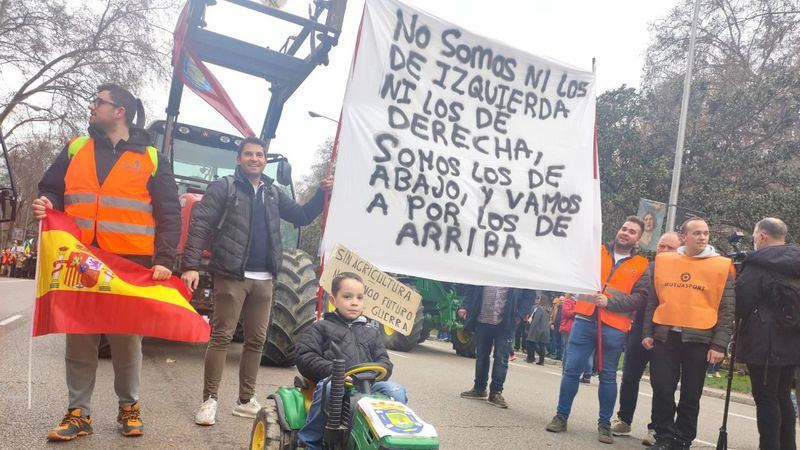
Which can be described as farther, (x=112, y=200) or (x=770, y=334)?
(x=770, y=334)

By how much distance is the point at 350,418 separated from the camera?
9.91 feet

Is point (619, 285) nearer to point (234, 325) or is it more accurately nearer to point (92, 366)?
point (234, 325)

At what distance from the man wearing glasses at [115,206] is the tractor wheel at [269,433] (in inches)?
39.4

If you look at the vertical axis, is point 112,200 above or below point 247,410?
above

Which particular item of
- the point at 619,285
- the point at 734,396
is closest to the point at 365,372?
the point at 619,285

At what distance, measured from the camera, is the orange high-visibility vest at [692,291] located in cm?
482

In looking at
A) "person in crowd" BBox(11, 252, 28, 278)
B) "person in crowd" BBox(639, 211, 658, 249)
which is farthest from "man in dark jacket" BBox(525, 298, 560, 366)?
"person in crowd" BBox(11, 252, 28, 278)

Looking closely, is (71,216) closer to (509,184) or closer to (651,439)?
(509,184)

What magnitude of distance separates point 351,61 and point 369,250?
1.18 meters

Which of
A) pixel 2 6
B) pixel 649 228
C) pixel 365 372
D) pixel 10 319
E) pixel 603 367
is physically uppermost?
pixel 2 6

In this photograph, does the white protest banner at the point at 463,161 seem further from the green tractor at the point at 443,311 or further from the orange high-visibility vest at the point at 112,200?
the green tractor at the point at 443,311

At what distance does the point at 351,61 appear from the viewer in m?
4.06

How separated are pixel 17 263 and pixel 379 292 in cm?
4476

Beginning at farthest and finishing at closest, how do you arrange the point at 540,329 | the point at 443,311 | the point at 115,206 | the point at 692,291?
the point at 540,329 → the point at 443,311 → the point at 692,291 → the point at 115,206
